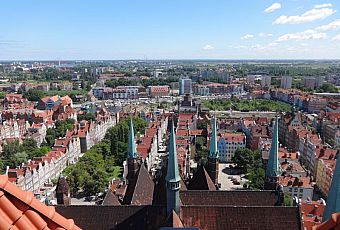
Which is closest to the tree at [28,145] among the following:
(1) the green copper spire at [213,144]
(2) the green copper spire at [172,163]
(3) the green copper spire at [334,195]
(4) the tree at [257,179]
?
Answer: (4) the tree at [257,179]

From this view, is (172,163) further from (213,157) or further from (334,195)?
(334,195)

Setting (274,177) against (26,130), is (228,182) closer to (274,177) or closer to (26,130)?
(274,177)

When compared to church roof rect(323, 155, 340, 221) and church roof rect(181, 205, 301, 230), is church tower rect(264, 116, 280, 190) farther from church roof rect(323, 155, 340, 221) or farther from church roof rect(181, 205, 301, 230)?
church roof rect(323, 155, 340, 221)

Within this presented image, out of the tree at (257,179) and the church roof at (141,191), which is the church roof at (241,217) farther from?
the tree at (257,179)

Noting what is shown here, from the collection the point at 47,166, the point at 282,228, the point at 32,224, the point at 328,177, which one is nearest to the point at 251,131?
the point at 328,177

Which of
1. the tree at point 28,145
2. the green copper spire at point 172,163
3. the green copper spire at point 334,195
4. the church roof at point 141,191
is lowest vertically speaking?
the tree at point 28,145

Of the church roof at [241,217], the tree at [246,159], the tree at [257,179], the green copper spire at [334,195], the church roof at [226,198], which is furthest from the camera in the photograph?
the tree at [246,159]

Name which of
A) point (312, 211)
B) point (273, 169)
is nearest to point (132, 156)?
point (273, 169)

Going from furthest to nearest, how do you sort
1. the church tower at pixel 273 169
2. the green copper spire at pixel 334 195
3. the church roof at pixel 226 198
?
the church tower at pixel 273 169 < the church roof at pixel 226 198 < the green copper spire at pixel 334 195

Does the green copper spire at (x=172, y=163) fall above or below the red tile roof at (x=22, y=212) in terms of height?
below

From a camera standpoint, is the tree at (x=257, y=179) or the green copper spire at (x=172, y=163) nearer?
the green copper spire at (x=172, y=163)

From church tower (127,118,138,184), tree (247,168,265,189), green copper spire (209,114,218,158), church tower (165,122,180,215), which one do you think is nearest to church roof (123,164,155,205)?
church tower (127,118,138,184)
